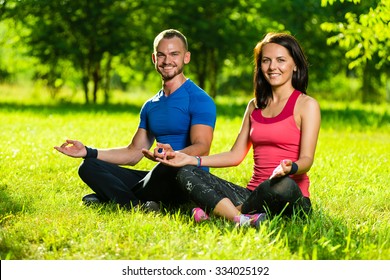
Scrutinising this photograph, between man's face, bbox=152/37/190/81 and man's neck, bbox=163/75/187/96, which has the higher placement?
man's face, bbox=152/37/190/81

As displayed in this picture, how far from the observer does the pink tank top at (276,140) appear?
4.95m

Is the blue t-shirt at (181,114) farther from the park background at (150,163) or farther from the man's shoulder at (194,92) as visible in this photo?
the park background at (150,163)

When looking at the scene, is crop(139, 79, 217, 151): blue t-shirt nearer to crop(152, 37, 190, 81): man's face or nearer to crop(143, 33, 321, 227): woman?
crop(152, 37, 190, 81): man's face

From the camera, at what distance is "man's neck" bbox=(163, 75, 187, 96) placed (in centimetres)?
566

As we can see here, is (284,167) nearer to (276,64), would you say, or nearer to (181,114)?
(276,64)

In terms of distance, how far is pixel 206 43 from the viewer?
20.5 metres

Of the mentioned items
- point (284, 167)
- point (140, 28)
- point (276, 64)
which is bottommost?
point (284, 167)

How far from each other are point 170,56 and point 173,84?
0.84 feet

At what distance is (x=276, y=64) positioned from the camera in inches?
194

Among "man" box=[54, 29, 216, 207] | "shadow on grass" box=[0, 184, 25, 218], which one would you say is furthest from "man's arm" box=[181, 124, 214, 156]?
"shadow on grass" box=[0, 184, 25, 218]

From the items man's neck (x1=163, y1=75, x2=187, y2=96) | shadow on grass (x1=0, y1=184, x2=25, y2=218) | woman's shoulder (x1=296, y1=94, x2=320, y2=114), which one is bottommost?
shadow on grass (x1=0, y1=184, x2=25, y2=218)

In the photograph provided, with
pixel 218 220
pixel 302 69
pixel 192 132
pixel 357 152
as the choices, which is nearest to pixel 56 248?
pixel 218 220

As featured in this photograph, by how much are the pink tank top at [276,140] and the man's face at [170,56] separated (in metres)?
0.85

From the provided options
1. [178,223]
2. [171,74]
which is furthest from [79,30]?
[178,223]
